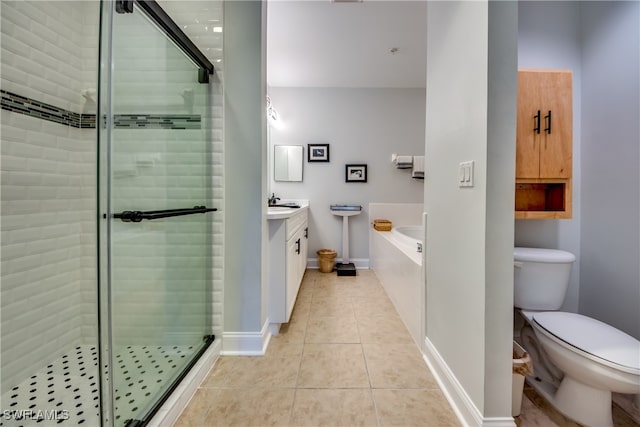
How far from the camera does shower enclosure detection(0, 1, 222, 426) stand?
979mm

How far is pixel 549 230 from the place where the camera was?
1.57 meters

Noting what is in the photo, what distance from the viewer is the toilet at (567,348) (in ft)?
3.23

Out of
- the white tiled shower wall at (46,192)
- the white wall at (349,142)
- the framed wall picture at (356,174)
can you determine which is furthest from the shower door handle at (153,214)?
the framed wall picture at (356,174)

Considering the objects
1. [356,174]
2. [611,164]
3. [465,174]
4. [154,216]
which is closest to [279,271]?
[154,216]

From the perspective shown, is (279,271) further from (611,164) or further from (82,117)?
(611,164)

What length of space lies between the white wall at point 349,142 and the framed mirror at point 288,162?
0.24ft

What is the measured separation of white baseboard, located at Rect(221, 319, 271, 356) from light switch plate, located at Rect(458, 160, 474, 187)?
143 centimetres

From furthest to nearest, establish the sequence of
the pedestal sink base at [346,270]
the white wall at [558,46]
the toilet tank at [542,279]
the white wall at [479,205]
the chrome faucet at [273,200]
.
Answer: the pedestal sink base at [346,270]
the chrome faucet at [273,200]
the white wall at [558,46]
the toilet tank at [542,279]
the white wall at [479,205]

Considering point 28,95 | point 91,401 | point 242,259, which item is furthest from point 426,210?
point 28,95

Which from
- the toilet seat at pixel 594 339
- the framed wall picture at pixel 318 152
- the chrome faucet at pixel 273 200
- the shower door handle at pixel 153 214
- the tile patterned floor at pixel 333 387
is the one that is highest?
the framed wall picture at pixel 318 152

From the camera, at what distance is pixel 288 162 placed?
3566mm

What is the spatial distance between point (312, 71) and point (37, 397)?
11.5ft

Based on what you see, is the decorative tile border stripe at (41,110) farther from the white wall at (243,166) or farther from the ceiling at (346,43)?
the ceiling at (346,43)

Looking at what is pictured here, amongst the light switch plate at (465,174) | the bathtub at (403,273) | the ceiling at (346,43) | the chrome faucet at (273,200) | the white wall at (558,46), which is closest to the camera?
the light switch plate at (465,174)
